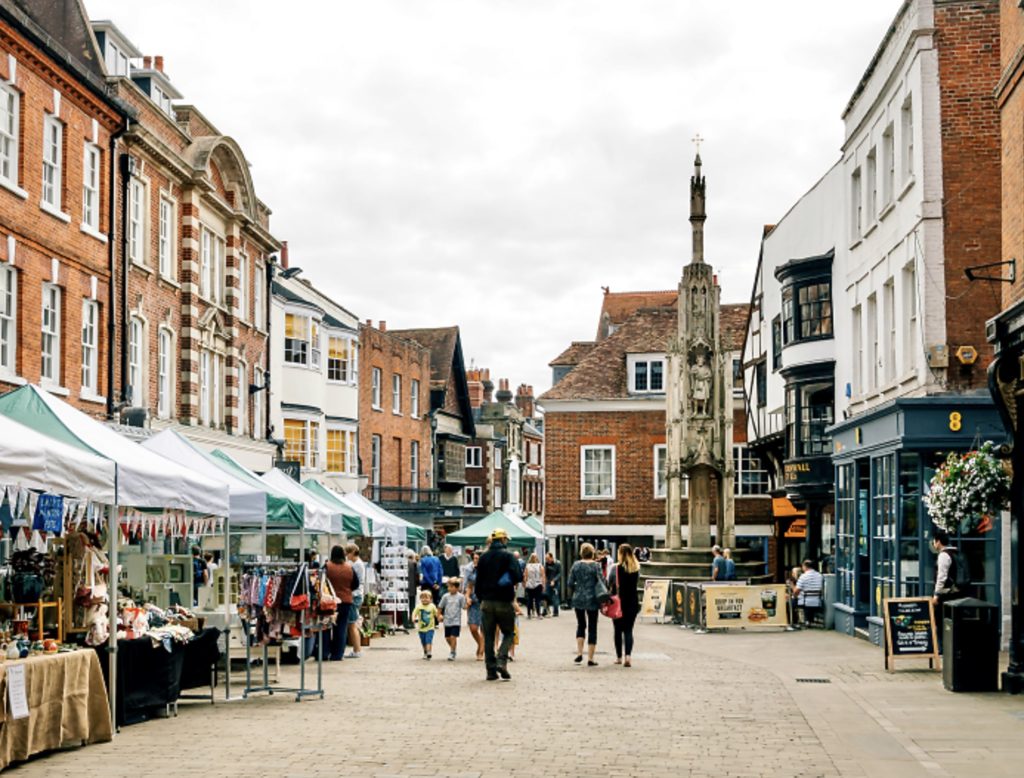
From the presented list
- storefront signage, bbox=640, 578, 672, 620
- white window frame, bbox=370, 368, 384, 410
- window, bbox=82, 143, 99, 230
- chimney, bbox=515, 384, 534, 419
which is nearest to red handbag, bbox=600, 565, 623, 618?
storefront signage, bbox=640, 578, 672, 620

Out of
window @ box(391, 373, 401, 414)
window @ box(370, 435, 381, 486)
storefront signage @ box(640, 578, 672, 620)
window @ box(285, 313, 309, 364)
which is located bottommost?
storefront signage @ box(640, 578, 672, 620)

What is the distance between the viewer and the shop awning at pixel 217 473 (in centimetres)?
1739

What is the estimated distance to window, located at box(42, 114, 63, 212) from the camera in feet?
79.5

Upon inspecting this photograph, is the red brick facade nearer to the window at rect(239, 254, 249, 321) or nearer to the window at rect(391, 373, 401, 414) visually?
the window at rect(239, 254, 249, 321)

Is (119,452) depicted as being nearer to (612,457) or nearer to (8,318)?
A: (8,318)

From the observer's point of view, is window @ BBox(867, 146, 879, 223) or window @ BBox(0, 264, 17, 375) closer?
window @ BBox(0, 264, 17, 375)

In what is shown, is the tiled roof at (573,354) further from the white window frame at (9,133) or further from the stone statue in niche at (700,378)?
the white window frame at (9,133)

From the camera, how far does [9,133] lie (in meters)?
22.8

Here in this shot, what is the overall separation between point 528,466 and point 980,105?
72.9 metres

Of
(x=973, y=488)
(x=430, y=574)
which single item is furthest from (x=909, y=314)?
(x=430, y=574)

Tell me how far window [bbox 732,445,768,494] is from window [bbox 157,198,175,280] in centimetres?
2401

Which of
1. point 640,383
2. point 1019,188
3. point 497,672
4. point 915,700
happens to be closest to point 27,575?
point 497,672

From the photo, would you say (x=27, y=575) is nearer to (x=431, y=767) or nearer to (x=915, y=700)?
(x=431, y=767)

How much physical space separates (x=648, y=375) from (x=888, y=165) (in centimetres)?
2662
